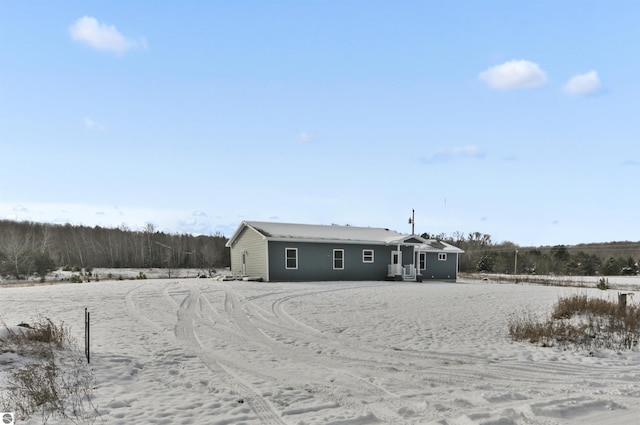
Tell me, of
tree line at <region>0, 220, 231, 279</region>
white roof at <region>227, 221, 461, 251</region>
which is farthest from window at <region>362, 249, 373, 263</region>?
tree line at <region>0, 220, 231, 279</region>

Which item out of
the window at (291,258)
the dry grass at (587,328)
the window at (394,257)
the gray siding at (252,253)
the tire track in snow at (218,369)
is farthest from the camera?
the window at (394,257)

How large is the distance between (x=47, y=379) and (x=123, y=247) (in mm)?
62085

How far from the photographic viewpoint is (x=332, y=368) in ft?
25.7

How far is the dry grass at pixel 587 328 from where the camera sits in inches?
411

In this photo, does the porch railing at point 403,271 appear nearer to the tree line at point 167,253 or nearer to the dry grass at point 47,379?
the tree line at point 167,253

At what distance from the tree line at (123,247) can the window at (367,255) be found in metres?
31.1

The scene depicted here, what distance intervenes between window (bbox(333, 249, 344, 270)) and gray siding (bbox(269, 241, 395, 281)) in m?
0.20

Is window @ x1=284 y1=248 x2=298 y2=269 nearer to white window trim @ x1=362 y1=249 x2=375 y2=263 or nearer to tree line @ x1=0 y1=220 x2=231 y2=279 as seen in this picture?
white window trim @ x1=362 y1=249 x2=375 y2=263

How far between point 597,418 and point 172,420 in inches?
202

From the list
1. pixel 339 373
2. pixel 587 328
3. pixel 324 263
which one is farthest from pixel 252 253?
pixel 339 373

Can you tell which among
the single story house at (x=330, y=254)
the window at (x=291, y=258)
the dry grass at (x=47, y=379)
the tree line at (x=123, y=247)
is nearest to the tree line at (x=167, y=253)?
the tree line at (x=123, y=247)

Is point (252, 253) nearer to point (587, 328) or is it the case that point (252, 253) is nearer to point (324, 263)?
point (324, 263)

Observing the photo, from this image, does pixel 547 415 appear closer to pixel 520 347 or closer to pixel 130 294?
pixel 520 347

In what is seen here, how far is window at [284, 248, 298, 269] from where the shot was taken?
88.3 ft
